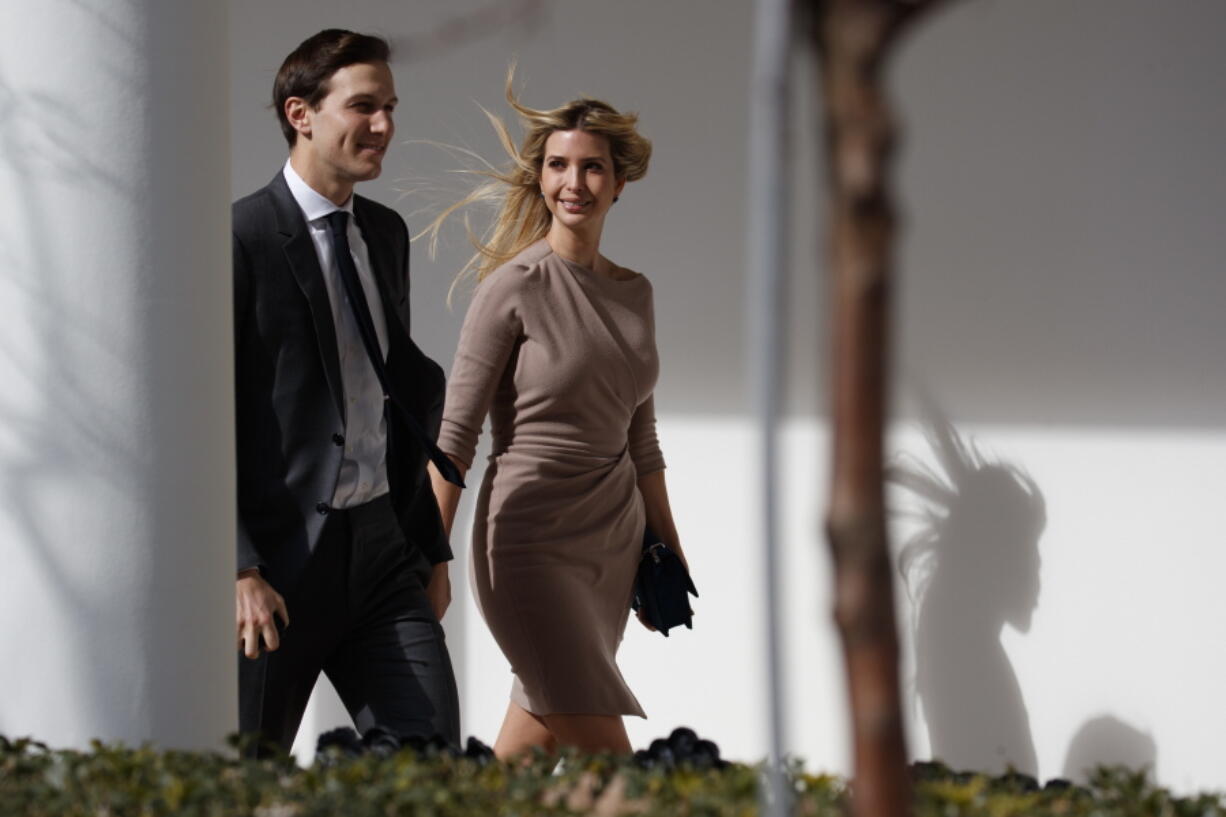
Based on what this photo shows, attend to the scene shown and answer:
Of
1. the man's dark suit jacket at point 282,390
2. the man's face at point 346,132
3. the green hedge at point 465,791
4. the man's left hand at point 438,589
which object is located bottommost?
the green hedge at point 465,791

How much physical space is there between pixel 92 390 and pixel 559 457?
5.96 feet

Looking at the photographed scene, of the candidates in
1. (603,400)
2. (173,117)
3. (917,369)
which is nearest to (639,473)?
(603,400)

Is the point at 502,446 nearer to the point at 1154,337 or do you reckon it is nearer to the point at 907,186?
the point at 907,186

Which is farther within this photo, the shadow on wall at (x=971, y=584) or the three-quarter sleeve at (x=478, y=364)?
Result: the shadow on wall at (x=971, y=584)

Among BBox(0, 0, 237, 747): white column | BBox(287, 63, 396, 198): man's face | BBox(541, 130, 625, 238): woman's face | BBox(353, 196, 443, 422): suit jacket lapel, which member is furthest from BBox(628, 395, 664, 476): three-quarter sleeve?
BBox(0, 0, 237, 747): white column

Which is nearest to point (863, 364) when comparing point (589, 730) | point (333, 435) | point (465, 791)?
point (465, 791)

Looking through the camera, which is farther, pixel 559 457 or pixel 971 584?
pixel 971 584

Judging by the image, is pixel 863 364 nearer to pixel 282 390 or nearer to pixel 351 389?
pixel 282 390

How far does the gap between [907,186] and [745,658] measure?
165 cm

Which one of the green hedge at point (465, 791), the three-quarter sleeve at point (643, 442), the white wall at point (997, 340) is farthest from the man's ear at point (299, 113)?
the green hedge at point (465, 791)

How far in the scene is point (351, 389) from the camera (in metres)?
3.29

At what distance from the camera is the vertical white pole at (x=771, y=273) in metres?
1.16

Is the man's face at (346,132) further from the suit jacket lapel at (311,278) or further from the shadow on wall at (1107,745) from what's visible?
the shadow on wall at (1107,745)

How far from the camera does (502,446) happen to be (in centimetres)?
401
